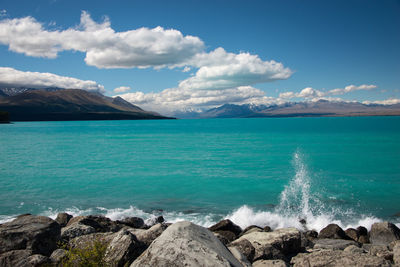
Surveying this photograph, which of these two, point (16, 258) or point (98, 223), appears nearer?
point (16, 258)

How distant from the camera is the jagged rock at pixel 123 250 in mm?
9495

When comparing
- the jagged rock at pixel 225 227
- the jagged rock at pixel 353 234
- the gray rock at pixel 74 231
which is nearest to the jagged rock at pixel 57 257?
the gray rock at pixel 74 231

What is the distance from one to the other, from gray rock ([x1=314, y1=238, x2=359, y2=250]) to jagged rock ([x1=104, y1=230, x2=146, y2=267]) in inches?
418

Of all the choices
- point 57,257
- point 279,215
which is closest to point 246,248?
point 57,257

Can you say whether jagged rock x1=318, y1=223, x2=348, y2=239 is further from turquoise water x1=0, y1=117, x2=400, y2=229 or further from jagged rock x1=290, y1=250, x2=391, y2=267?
jagged rock x1=290, y1=250, x2=391, y2=267

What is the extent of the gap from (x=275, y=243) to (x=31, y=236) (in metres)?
11.4

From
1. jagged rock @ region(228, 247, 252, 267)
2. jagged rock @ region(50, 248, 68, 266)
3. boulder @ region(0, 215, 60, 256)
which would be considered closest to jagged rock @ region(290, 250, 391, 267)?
jagged rock @ region(228, 247, 252, 267)

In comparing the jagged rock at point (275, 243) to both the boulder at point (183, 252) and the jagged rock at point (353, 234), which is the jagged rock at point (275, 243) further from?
the jagged rock at point (353, 234)

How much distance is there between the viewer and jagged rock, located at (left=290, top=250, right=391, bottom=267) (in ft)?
31.2

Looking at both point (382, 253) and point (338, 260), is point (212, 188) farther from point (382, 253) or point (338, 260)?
point (338, 260)

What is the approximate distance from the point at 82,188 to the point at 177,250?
29744 mm

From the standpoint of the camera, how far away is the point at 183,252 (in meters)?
7.00

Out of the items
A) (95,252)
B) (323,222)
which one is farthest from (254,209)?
(95,252)

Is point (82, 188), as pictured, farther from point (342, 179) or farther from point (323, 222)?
point (342, 179)
